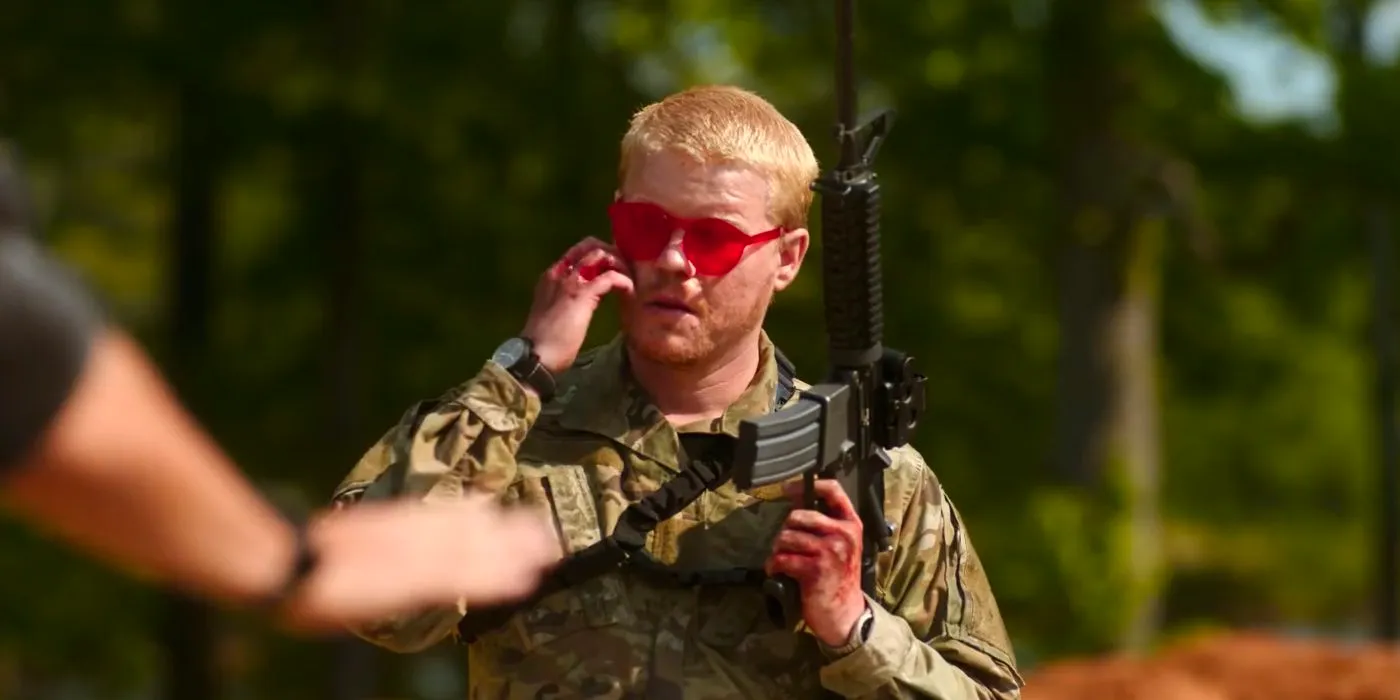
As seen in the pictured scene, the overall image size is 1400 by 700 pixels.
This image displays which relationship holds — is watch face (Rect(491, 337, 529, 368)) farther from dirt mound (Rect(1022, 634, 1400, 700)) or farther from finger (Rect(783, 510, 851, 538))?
dirt mound (Rect(1022, 634, 1400, 700))

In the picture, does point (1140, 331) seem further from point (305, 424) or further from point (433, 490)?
point (433, 490)

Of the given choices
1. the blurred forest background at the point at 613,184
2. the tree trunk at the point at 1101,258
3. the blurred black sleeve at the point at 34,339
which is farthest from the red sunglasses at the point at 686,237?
the tree trunk at the point at 1101,258

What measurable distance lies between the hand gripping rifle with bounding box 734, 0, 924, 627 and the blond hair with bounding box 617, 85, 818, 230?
0.28ft

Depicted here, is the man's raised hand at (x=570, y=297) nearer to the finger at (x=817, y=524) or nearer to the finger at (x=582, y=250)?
the finger at (x=582, y=250)

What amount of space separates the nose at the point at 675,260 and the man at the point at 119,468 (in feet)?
5.56

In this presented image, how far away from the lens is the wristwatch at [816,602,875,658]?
136 inches

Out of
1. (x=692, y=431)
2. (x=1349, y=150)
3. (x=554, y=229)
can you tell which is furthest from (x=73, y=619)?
(x=692, y=431)

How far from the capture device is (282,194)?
749 inches

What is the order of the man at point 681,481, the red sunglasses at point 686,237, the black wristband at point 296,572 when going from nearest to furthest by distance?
the black wristband at point 296,572
the man at point 681,481
the red sunglasses at point 686,237

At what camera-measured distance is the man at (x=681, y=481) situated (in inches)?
138

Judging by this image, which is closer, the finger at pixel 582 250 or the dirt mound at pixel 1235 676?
the finger at pixel 582 250

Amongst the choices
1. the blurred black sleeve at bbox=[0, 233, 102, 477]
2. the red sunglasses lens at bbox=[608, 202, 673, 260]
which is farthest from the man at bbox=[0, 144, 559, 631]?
the red sunglasses lens at bbox=[608, 202, 673, 260]

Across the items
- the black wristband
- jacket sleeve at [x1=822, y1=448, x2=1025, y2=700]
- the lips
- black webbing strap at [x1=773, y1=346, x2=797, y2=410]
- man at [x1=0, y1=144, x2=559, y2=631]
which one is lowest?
jacket sleeve at [x1=822, y1=448, x2=1025, y2=700]

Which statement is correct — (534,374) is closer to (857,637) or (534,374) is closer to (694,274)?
(694,274)
